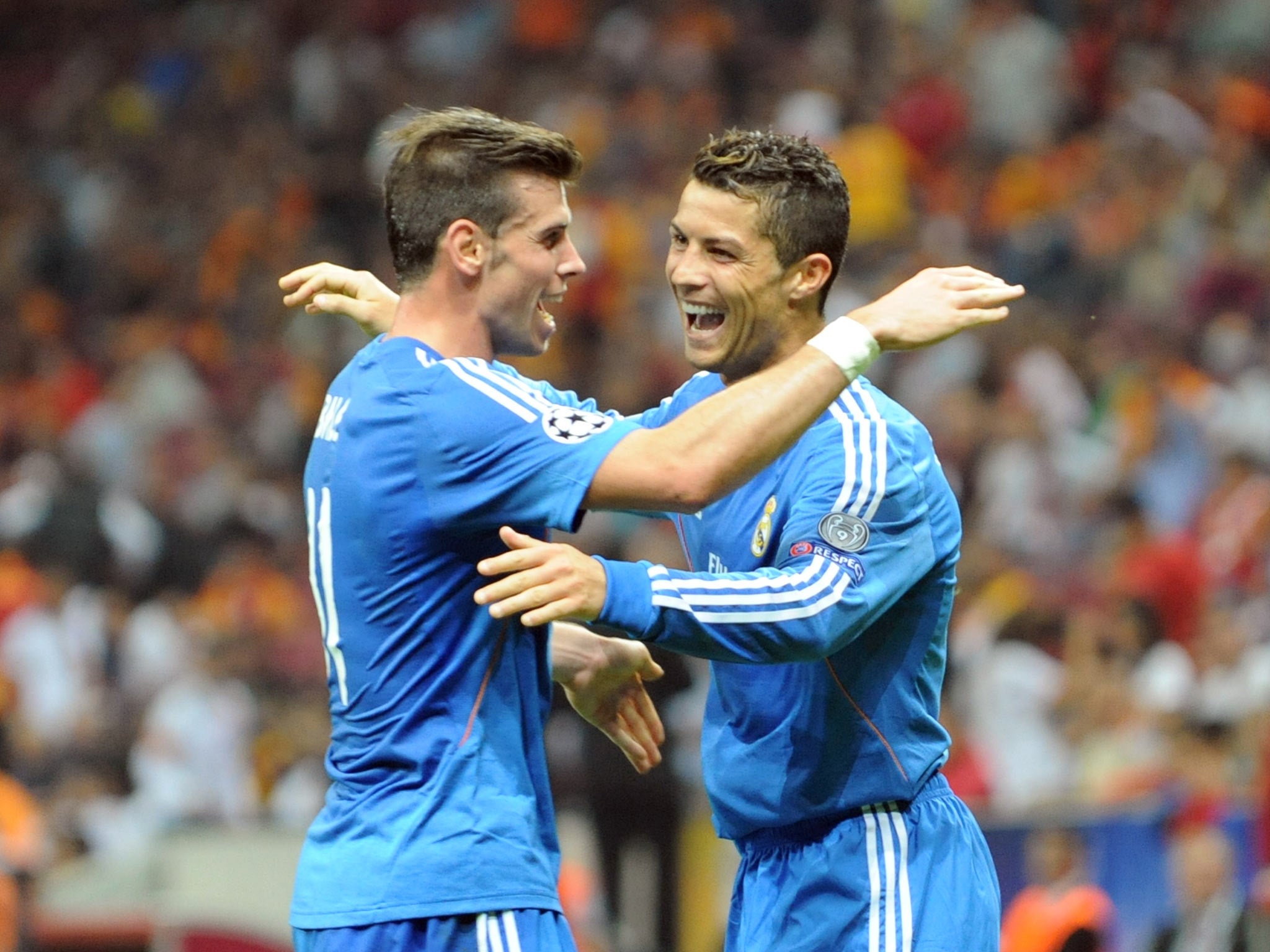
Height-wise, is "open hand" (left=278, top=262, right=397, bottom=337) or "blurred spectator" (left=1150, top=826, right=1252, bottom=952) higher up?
"open hand" (left=278, top=262, right=397, bottom=337)

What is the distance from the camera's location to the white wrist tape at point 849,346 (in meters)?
3.56

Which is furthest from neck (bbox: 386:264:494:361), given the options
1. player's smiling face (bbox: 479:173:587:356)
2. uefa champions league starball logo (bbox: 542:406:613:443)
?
uefa champions league starball logo (bbox: 542:406:613:443)

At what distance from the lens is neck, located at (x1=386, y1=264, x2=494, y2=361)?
3.67m

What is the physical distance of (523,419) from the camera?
11.4ft

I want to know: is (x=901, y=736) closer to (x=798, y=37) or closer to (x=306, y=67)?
(x=798, y=37)

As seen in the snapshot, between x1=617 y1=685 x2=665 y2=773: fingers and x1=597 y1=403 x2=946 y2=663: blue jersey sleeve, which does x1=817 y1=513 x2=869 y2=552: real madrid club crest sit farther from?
x1=617 y1=685 x2=665 y2=773: fingers

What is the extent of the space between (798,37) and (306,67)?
3.97 m

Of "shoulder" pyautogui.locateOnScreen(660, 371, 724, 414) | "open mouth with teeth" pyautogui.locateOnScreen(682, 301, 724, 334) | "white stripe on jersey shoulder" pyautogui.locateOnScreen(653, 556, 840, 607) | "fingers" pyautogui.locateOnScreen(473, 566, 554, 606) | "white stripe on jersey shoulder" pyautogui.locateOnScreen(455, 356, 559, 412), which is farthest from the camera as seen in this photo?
"shoulder" pyautogui.locateOnScreen(660, 371, 724, 414)

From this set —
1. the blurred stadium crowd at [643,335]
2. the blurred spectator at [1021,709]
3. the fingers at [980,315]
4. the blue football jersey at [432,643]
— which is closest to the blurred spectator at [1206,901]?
the blurred stadium crowd at [643,335]

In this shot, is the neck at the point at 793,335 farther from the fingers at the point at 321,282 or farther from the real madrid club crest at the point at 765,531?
the fingers at the point at 321,282

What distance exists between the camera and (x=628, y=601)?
3.55 m

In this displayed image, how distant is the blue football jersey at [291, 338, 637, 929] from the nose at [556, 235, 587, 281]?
0.96 ft

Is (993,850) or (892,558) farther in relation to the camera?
(993,850)

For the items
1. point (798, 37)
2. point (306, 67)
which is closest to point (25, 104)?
point (306, 67)
